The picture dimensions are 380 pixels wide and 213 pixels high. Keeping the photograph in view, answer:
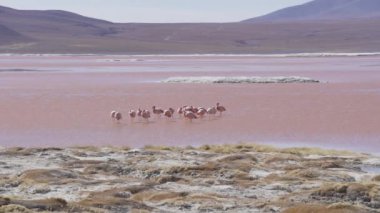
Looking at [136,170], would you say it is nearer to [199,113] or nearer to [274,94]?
[199,113]

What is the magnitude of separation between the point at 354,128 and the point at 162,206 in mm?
9632

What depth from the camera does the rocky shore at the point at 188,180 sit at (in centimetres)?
932

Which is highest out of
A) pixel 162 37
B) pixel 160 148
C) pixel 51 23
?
pixel 51 23

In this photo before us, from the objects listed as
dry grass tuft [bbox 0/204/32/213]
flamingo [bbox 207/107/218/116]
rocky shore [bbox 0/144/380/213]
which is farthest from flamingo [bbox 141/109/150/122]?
dry grass tuft [bbox 0/204/32/213]

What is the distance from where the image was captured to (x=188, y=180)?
443 inches

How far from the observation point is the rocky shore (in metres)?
9.32

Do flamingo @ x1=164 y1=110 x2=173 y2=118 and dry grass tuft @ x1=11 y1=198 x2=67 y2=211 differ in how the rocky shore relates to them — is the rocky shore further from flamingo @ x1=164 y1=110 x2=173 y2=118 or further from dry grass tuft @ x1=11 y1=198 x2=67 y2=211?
flamingo @ x1=164 y1=110 x2=173 y2=118

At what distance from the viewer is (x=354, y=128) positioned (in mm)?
18219

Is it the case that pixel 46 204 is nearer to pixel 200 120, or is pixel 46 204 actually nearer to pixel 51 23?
pixel 200 120

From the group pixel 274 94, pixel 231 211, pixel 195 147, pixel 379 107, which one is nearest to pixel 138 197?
pixel 231 211

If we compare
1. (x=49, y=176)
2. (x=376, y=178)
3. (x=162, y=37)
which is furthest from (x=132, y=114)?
(x=162, y=37)

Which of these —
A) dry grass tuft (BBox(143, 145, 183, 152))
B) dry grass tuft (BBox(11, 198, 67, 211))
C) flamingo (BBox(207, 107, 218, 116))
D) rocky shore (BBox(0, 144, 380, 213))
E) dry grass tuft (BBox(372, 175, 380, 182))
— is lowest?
dry grass tuft (BBox(143, 145, 183, 152))

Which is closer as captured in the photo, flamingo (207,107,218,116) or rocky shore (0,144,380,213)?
rocky shore (0,144,380,213)

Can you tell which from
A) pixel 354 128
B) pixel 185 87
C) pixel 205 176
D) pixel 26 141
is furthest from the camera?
pixel 185 87
